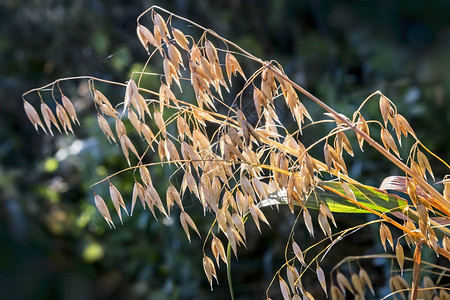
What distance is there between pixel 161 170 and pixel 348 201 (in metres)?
0.80

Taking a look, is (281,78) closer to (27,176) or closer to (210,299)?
(210,299)

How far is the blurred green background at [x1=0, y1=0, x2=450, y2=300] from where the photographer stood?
1172 millimetres

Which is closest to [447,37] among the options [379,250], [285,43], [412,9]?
[412,9]

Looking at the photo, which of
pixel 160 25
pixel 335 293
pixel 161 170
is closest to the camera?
pixel 160 25

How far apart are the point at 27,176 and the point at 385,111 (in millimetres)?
1449

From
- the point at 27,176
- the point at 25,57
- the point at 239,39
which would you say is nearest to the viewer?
the point at 239,39

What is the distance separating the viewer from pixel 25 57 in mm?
1854

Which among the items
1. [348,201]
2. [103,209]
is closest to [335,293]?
[348,201]

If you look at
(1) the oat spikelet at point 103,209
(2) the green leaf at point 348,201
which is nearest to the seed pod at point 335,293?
(2) the green leaf at point 348,201

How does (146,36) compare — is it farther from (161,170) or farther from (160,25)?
(161,170)

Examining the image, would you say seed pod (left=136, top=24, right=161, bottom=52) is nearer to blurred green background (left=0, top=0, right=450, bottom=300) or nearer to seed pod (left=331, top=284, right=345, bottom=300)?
seed pod (left=331, top=284, right=345, bottom=300)

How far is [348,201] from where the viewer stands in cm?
44

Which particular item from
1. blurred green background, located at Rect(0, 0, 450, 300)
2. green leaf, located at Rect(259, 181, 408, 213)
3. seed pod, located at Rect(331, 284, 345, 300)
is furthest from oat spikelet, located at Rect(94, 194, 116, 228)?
blurred green background, located at Rect(0, 0, 450, 300)

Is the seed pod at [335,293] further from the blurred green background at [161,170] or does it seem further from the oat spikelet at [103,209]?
the blurred green background at [161,170]
